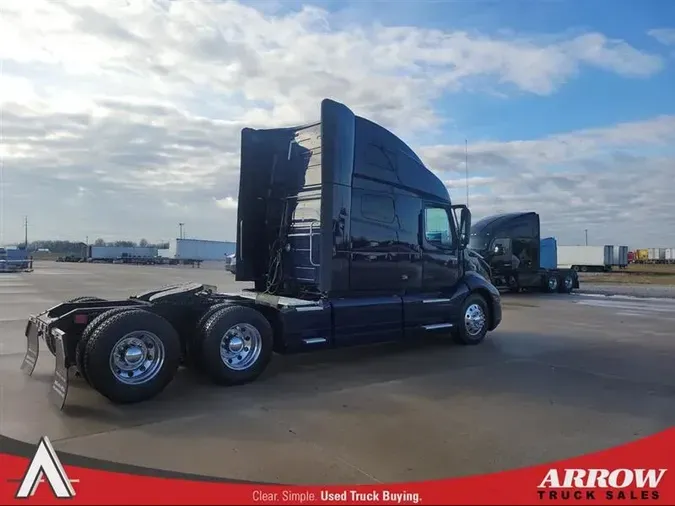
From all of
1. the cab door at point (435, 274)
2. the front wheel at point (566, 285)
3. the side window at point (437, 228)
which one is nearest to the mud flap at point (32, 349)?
the cab door at point (435, 274)

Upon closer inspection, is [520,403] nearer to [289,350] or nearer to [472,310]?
[289,350]

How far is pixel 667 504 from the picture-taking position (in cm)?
363

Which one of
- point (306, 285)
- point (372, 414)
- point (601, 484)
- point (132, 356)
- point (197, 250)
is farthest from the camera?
point (197, 250)

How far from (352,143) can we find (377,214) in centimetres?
119

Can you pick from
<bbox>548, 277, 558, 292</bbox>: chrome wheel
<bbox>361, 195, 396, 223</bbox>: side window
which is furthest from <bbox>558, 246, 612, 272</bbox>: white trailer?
<bbox>361, 195, 396, 223</bbox>: side window

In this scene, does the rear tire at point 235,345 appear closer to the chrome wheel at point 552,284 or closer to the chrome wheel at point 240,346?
the chrome wheel at point 240,346

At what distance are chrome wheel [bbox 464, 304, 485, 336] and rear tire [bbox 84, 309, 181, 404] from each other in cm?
547

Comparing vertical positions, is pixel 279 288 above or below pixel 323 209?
below

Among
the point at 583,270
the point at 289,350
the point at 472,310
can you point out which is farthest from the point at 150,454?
the point at 583,270

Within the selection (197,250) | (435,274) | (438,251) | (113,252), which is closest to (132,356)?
(435,274)

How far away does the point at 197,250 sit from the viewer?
8100cm

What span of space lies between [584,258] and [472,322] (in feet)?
177

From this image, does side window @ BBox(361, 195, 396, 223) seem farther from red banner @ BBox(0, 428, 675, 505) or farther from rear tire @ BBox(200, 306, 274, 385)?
red banner @ BBox(0, 428, 675, 505)

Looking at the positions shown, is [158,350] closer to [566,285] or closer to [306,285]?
[306,285]
